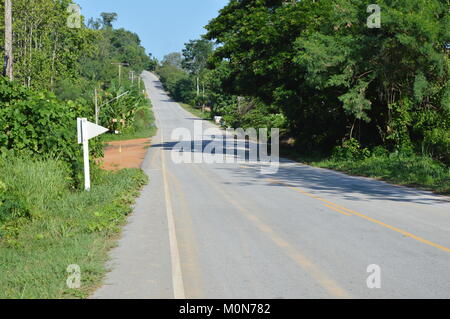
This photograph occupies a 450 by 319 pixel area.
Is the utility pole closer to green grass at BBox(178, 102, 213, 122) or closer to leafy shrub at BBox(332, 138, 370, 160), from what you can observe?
leafy shrub at BBox(332, 138, 370, 160)

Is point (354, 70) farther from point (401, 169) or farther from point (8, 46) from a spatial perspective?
point (8, 46)

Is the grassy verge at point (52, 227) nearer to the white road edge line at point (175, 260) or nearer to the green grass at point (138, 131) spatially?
the white road edge line at point (175, 260)

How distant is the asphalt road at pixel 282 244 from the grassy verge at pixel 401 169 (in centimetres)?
124

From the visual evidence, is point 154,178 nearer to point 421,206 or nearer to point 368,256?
point 421,206

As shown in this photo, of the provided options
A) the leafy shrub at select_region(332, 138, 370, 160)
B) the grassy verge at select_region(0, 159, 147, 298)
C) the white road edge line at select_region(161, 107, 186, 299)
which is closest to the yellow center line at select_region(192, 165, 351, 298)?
the white road edge line at select_region(161, 107, 186, 299)

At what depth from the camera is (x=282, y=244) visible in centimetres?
890

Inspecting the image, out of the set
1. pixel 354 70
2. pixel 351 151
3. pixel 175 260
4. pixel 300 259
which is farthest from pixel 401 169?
pixel 175 260

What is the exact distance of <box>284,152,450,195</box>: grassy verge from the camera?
58.4 feet

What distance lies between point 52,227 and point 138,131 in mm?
56727

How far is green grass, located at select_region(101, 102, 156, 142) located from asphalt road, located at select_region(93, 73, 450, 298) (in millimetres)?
44040

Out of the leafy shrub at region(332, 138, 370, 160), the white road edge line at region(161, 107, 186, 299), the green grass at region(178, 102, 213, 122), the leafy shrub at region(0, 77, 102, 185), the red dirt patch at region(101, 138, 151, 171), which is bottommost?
the red dirt patch at region(101, 138, 151, 171)

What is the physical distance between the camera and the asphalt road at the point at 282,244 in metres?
6.51

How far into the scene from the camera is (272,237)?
9469 mm

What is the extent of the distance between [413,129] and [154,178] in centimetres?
1248
